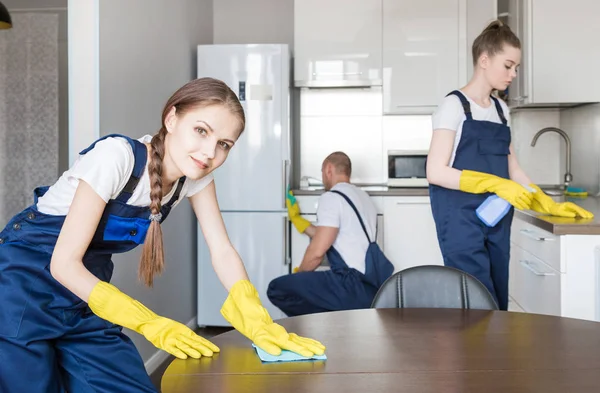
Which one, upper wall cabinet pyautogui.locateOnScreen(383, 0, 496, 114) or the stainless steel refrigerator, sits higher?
upper wall cabinet pyautogui.locateOnScreen(383, 0, 496, 114)

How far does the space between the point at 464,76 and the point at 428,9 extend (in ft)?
1.57

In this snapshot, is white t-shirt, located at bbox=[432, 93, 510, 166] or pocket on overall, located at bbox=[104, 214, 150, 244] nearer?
pocket on overall, located at bbox=[104, 214, 150, 244]

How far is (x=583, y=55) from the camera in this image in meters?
3.89

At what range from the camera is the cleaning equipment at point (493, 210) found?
2.44m

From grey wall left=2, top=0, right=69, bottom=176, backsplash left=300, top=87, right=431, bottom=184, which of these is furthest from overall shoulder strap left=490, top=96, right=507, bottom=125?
grey wall left=2, top=0, right=69, bottom=176

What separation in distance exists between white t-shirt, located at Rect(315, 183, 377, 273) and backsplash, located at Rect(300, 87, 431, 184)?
5.40 feet

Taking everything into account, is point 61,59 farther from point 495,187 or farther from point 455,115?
point 495,187

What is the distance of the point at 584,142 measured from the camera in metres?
4.19

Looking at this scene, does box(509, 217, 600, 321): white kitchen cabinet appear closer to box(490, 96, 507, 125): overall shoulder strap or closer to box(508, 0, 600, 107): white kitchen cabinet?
box(490, 96, 507, 125): overall shoulder strap

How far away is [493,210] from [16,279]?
153cm

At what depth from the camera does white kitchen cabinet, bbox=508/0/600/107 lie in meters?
3.89

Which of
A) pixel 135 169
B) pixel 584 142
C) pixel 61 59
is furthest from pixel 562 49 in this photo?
pixel 135 169

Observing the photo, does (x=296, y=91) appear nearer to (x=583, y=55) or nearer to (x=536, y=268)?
(x=583, y=55)

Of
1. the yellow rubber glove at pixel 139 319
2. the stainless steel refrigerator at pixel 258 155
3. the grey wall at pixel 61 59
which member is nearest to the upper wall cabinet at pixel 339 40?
the stainless steel refrigerator at pixel 258 155
